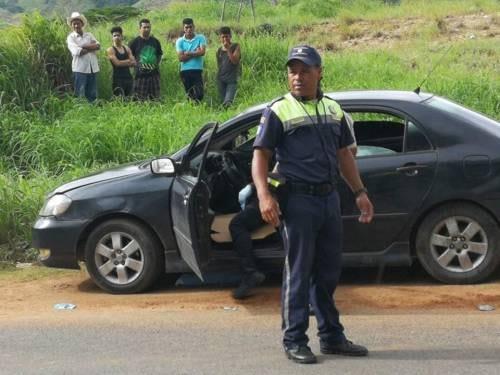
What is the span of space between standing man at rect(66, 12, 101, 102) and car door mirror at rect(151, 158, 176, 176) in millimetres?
6548

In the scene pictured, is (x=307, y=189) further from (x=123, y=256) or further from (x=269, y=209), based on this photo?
(x=123, y=256)

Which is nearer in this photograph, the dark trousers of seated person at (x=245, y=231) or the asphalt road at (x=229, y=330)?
the asphalt road at (x=229, y=330)

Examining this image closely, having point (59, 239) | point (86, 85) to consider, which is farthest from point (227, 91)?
point (59, 239)

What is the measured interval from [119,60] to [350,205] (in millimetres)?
7365

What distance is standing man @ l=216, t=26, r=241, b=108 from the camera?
13352 millimetres

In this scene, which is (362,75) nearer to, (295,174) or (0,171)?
(0,171)

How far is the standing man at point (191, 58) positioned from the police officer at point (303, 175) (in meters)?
8.73

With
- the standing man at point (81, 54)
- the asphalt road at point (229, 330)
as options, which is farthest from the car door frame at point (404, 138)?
the standing man at point (81, 54)

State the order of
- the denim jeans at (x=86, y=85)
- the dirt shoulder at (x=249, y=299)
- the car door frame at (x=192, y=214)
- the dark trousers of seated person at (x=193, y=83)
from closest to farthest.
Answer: the car door frame at (x=192, y=214) < the dirt shoulder at (x=249, y=299) < the denim jeans at (x=86, y=85) < the dark trousers of seated person at (x=193, y=83)

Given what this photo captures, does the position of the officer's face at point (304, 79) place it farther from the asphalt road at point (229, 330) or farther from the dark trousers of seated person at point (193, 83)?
the dark trousers of seated person at point (193, 83)

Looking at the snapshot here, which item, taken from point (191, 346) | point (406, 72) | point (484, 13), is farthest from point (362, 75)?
point (191, 346)

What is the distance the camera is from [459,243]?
664 centimetres

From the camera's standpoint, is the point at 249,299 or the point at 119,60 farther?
the point at 119,60

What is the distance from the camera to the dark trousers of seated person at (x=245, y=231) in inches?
256
